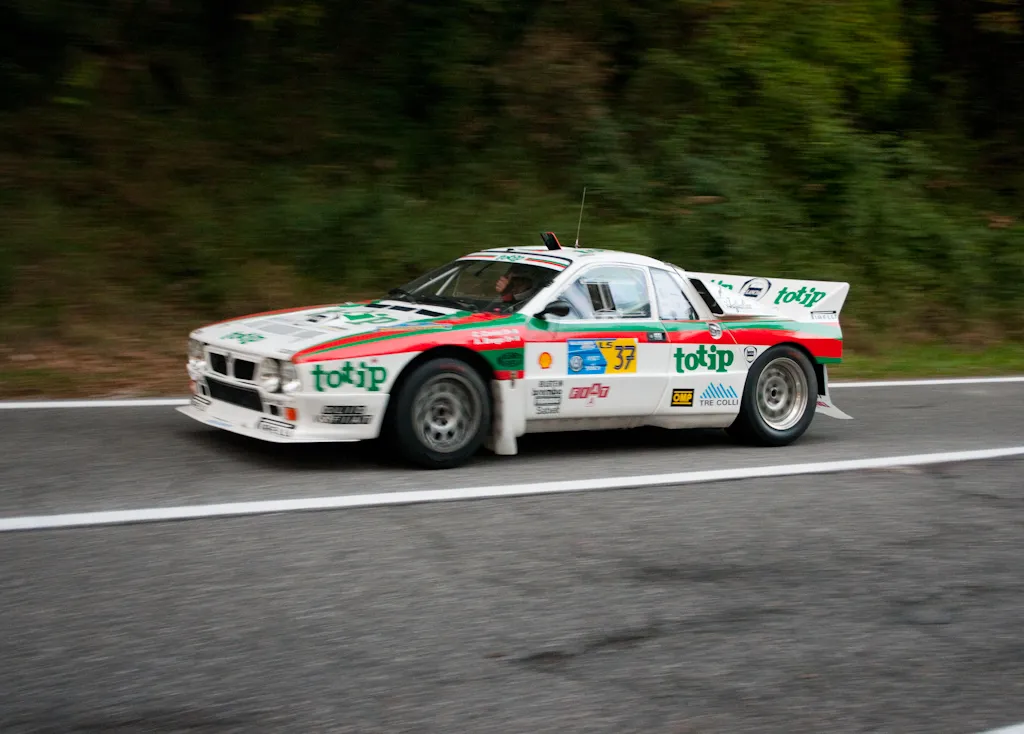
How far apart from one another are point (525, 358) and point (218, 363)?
78.5 inches

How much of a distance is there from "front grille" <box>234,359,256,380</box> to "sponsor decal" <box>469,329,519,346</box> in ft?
4.54

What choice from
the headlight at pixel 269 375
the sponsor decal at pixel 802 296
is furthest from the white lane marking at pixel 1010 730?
the sponsor decal at pixel 802 296

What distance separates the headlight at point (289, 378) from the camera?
22.3 feet

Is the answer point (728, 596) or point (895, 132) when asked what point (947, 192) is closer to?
point (895, 132)

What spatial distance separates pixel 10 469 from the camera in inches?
269

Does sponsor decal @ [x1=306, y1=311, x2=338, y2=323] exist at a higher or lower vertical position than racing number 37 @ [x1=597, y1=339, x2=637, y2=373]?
higher

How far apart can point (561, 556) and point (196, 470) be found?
2.52 m

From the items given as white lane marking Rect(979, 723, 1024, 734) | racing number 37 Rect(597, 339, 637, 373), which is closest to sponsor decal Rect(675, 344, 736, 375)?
racing number 37 Rect(597, 339, 637, 373)

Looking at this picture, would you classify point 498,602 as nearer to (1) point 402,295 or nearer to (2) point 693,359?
(2) point 693,359

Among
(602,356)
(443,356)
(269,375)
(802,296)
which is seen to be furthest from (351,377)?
(802,296)

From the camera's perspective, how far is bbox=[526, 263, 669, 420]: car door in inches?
302

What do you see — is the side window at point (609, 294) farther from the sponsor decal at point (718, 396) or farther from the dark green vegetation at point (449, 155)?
the dark green vegetation at point (449, 155)

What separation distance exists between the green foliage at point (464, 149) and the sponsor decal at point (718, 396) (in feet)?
20.8

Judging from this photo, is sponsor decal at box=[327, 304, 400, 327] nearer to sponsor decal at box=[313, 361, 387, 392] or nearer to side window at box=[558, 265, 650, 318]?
sponsor decal at box=[313, 361, 387, 392]
